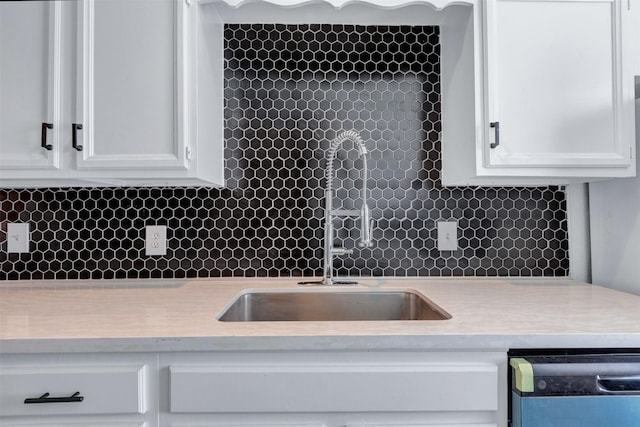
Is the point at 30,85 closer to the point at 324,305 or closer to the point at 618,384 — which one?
the point at 324,305

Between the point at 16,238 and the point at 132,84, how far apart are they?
868 mm

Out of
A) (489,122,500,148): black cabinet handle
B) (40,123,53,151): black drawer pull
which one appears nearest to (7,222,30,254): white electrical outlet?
(40,123,53,151): black drawer pull

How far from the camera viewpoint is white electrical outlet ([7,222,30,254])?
5.47 ft

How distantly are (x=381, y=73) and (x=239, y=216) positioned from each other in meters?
0.85

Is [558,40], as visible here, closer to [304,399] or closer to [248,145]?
[248,145]

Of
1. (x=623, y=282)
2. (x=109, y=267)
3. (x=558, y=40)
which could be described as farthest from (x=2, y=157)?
(x=623, y=282)

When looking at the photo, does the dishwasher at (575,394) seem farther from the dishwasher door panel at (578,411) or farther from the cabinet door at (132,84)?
the cabinet door at (132,84)

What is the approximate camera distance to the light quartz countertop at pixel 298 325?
3.13 feet

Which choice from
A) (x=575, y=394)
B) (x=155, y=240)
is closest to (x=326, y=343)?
(x=575, y=394)

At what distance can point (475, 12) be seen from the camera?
4.55 feet

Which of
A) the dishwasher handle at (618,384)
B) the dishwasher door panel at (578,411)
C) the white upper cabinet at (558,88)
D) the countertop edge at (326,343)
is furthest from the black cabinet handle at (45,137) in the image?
the dishwasher handle at (618,384)

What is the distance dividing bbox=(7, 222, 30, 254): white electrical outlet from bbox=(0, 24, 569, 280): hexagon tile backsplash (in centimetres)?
42

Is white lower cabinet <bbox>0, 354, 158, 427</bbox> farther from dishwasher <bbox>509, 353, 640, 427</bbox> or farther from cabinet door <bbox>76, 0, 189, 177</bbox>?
dishwasher <bbox>509, 353, 640, 427</bbox>

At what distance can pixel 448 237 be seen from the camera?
1.72m
